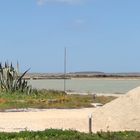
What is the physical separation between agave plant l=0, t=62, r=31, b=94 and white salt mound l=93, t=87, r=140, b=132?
1401 centimetres

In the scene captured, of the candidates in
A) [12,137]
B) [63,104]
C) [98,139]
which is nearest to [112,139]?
[98,139]

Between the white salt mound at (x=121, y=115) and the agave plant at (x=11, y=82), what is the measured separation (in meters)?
14.0

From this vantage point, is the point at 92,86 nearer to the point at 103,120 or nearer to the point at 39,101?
the point at 39,101

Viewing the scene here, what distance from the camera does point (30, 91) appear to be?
3053 cm

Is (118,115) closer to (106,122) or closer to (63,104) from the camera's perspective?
(106,122)

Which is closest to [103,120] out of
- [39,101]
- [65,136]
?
[65,136]

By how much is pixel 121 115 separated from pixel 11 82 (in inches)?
588

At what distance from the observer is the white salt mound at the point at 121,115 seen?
51.7 feet

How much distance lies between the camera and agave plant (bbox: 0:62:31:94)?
30.3 metres

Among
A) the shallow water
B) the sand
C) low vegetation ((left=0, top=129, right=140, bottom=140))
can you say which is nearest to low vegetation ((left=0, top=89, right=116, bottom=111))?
the sand

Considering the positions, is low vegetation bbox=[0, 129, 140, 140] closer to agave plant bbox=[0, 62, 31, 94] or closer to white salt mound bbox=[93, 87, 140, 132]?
white salt mound bbox=[93, 87, 140, 132]

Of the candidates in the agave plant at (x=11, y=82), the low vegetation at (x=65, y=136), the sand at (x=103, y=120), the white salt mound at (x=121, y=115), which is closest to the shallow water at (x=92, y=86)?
the agave plant at (x=11, y=82)

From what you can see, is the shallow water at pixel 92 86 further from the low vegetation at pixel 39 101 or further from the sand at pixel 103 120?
the sand at pixel 103 120

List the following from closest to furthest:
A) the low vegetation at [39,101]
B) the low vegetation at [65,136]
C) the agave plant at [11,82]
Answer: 1. the low vegetation at [65,136]
2. the low vegetation at [39,101]
3. the agave plant at [11,82]
